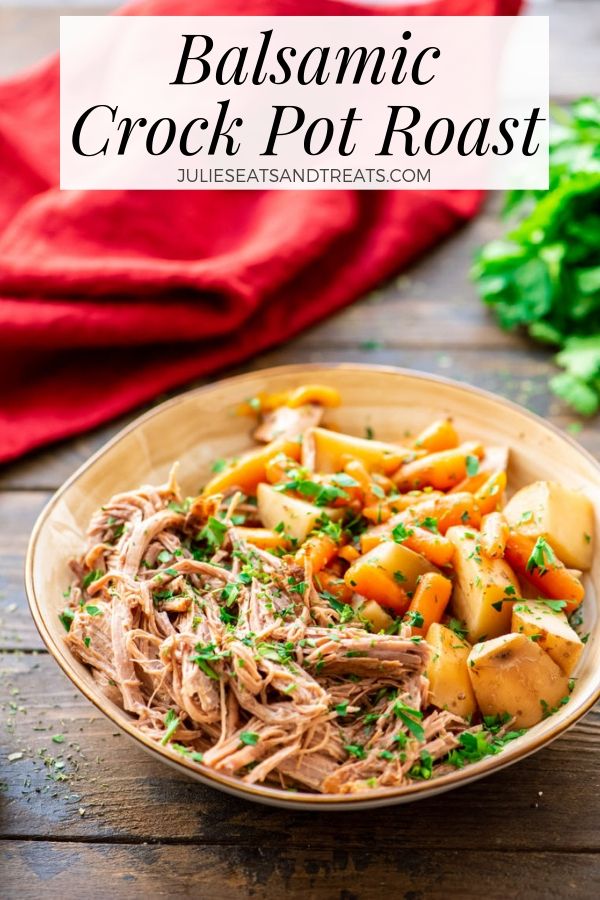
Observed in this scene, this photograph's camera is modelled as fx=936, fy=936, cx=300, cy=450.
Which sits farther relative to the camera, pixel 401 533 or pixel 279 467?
pixel 279 467

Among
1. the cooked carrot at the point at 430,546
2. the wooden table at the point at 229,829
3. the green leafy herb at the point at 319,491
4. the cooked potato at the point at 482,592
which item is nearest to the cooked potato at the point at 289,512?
the green leafy herb at the point at 319,491

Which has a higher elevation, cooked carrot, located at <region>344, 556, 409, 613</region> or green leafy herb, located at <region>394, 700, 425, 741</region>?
cooked carrot, located at <region>344, 556, 409, 613</region>

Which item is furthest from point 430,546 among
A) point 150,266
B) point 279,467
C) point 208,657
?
point 150,266

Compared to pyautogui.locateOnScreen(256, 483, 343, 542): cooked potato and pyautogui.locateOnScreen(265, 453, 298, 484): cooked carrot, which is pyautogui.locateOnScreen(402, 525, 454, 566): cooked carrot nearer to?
pyautogui.locateOnScreen(256, 483, 343, 542): cooked potato

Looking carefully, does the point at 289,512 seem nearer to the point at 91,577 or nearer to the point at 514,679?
the point at 91,577

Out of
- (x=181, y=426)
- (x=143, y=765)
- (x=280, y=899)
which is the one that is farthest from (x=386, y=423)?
(x=280, y=899)

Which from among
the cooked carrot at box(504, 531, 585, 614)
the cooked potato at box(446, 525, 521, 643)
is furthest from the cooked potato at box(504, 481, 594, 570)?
the cooked potato at box(446, 525, 521, 643)

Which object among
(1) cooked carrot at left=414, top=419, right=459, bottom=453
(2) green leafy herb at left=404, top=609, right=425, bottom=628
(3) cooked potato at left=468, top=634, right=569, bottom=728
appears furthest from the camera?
(1) cooked carrot at left=414, top=419, right=459, bottom=453

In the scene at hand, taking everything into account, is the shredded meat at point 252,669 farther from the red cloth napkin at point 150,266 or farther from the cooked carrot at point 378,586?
the red cloth napkin at point 150,266
